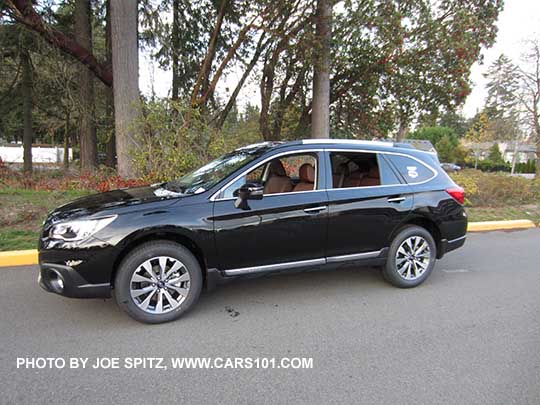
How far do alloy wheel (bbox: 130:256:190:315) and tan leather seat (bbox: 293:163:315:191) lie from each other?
1619mm

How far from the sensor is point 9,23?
9.79 metres

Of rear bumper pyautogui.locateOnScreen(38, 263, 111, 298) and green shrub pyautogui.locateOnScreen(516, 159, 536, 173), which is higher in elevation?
green shrub pyautogui.locateOnScreen(516, 159, 536, 173)

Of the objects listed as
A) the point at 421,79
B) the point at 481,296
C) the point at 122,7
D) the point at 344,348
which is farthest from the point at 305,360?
the point at 421,79

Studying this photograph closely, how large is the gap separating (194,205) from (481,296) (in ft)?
11.2

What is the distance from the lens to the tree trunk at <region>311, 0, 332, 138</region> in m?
9.29

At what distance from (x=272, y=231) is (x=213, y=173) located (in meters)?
1.01

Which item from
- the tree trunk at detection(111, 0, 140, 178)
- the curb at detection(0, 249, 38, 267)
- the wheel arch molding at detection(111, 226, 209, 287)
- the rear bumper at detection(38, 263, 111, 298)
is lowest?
the curb at detection(0, 249, 38, 267)

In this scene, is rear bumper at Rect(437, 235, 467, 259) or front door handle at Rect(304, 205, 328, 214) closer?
front door handle at Rect(304, 205, 328, 214)

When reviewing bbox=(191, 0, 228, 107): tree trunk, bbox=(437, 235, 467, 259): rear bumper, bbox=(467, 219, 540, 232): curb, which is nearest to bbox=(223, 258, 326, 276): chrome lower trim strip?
bbox=(437, 235, 467, 259): rear bumper

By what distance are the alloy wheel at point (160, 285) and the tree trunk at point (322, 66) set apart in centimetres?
830

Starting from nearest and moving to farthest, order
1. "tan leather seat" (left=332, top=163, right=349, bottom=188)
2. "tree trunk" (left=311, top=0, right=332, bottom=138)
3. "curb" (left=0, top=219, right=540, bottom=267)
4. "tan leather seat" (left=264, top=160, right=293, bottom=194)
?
"tan leather seat" (left=332, top=163, right=349, bottom=188), "tan leather seat" (left=264, top=160, right=293, bottom=194), "curb" (left=0, top=219, right=540, bottom=267), "tree trunk" (left=311, top=0, right=332, bottom=138)

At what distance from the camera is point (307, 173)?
4020 mm

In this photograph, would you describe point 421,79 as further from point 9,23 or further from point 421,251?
point 9,23

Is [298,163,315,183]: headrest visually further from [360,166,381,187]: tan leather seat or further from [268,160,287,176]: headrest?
[360,166,381,187]: tan leather seat
